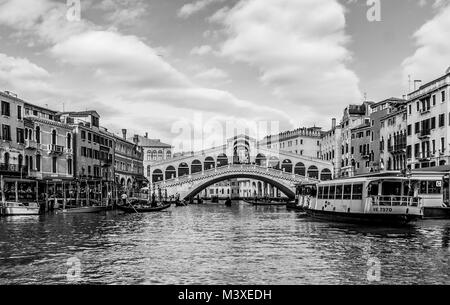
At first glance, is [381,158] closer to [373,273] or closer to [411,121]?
[411,121]

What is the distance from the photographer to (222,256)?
14586mm

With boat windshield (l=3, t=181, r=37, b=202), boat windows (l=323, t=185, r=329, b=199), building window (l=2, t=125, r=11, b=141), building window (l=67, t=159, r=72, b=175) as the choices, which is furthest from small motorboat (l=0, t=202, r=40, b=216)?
boat windows (l=323, t=185, r=329, b=199)

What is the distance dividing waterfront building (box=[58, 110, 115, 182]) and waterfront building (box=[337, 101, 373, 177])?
2395 centimetres

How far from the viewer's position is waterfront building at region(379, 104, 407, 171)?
A: 146 feet

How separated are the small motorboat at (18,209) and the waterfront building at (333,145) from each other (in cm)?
3939

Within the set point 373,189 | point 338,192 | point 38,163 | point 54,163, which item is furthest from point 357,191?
point 54,163

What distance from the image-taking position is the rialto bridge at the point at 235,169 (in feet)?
195

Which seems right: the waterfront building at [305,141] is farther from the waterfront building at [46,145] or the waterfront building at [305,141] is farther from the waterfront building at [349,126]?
the waterfront building at [46,145]

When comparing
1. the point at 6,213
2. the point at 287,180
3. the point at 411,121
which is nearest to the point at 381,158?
the point at 411,121

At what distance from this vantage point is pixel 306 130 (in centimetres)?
8706

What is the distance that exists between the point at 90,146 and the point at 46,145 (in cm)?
837

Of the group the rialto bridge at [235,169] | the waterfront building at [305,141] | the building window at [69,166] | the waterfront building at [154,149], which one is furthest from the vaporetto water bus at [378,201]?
the waterfront building at [154,149]

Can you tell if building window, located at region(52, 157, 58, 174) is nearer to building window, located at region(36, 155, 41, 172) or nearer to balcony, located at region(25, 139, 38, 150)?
building window, located at region(36, 155, 41, 172)

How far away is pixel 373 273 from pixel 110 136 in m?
46.0
